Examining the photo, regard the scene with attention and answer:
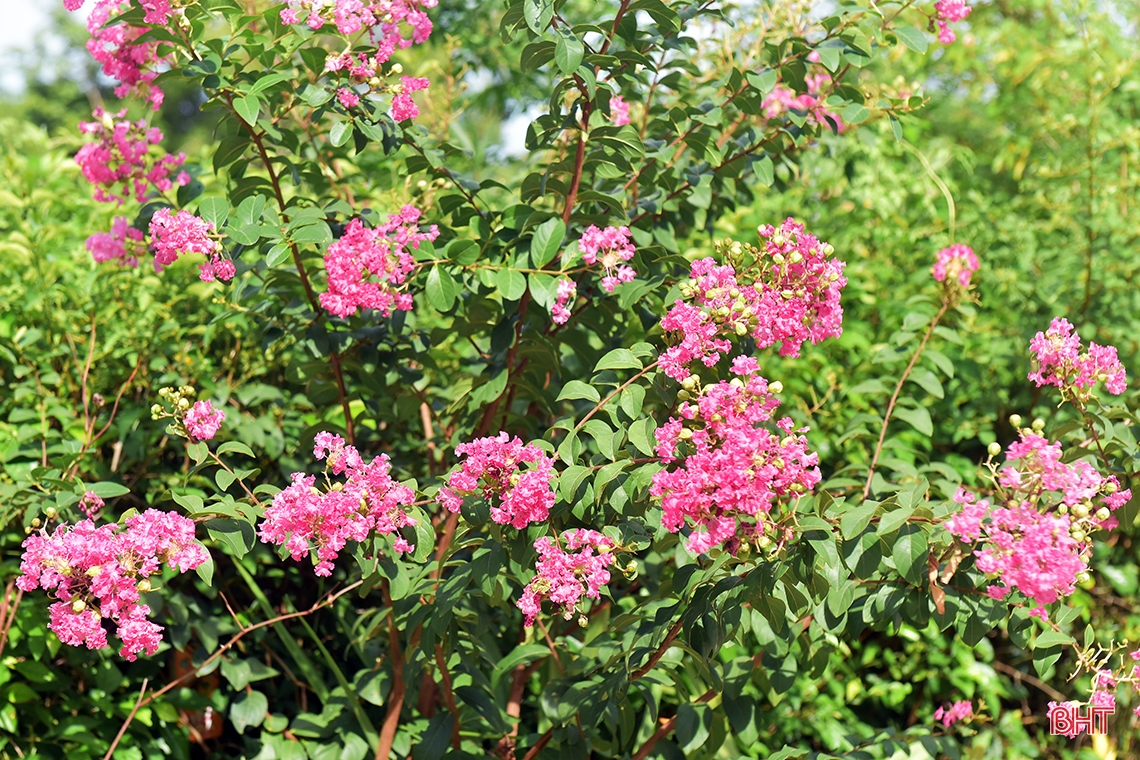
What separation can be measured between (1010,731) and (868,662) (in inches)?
17.9

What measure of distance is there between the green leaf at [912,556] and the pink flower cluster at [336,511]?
29.7 inches

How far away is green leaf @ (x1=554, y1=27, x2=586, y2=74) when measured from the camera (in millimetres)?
1624

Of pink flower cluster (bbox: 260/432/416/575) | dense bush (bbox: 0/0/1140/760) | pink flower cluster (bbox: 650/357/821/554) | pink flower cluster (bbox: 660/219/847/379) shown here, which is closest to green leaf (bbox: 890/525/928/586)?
dense bush (bbox: 0/0/1140/760)

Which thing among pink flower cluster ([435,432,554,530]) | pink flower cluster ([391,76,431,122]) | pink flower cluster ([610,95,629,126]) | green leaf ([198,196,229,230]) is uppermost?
pink flower cluster ([610,95,629,126])

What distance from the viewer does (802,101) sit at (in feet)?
8.11

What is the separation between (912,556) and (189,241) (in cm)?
126

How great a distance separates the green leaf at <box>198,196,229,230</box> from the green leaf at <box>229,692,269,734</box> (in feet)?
3.60

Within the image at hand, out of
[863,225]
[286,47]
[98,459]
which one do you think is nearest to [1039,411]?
[863,225]

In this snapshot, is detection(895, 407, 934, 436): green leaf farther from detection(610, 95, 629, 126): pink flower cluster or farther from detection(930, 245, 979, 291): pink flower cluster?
detection(610, 95, 629, 126): pink flower cluster

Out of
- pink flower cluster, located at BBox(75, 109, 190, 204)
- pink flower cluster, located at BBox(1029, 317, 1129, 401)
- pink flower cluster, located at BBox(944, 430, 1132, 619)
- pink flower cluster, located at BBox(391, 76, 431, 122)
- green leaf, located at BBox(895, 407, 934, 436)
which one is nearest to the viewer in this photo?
pink flower cluster, located at BBox(944, 430, 1132, 619)

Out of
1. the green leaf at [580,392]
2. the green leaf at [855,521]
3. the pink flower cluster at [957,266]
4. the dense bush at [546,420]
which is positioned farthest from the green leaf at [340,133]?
the pink flower cluster at [957,266]

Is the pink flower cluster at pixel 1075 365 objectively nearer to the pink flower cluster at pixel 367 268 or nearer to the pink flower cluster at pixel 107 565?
the pink flower cluster at pixel 367 268

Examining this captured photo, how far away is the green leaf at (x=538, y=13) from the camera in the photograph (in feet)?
5.30

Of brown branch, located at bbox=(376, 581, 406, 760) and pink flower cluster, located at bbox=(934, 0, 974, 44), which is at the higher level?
pink flower cluster, located at bbox=(934, 0, 974, 44)
